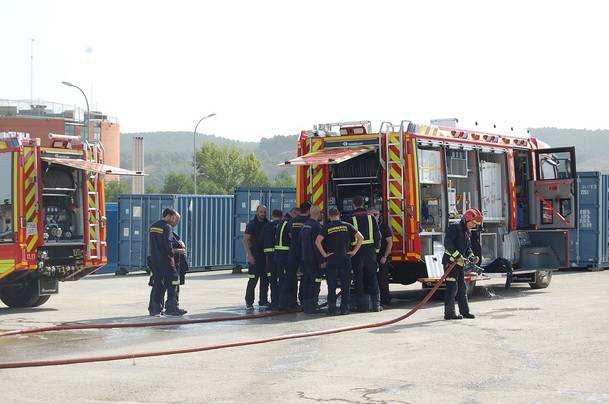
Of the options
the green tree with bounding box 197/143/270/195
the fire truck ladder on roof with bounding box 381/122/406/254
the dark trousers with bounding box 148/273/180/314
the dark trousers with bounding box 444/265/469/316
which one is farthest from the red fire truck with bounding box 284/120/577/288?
the green tree with bounding box 197/143/270/195

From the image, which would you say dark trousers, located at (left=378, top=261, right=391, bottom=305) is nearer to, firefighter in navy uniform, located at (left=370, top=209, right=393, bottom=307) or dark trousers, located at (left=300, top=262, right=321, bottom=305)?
firefighter in navy uniform, located at (left=370, top=209, right=393, bottom=307)

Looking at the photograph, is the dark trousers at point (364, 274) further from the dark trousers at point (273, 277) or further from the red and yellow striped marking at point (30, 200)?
the red and yellow striped marking at point (30, 200)

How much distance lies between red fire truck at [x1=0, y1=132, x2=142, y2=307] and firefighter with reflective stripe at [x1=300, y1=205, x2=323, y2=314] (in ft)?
10.3

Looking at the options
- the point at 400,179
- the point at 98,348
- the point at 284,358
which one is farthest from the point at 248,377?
the point at 400,179

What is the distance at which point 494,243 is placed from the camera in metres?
18.6

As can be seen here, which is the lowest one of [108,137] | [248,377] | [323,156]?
[248,377]

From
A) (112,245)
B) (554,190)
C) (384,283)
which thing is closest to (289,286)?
(384,283)

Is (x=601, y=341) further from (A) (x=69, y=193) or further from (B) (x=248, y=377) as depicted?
(A) (x=69, y=193)

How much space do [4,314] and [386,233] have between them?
6.47 meters

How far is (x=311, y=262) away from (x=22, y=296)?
5.53 m

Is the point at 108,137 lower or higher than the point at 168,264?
higher

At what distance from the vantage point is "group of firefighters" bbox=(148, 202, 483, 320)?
47.9ft

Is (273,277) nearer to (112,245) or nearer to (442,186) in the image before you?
(442,186)

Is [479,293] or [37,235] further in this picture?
[479,293]
